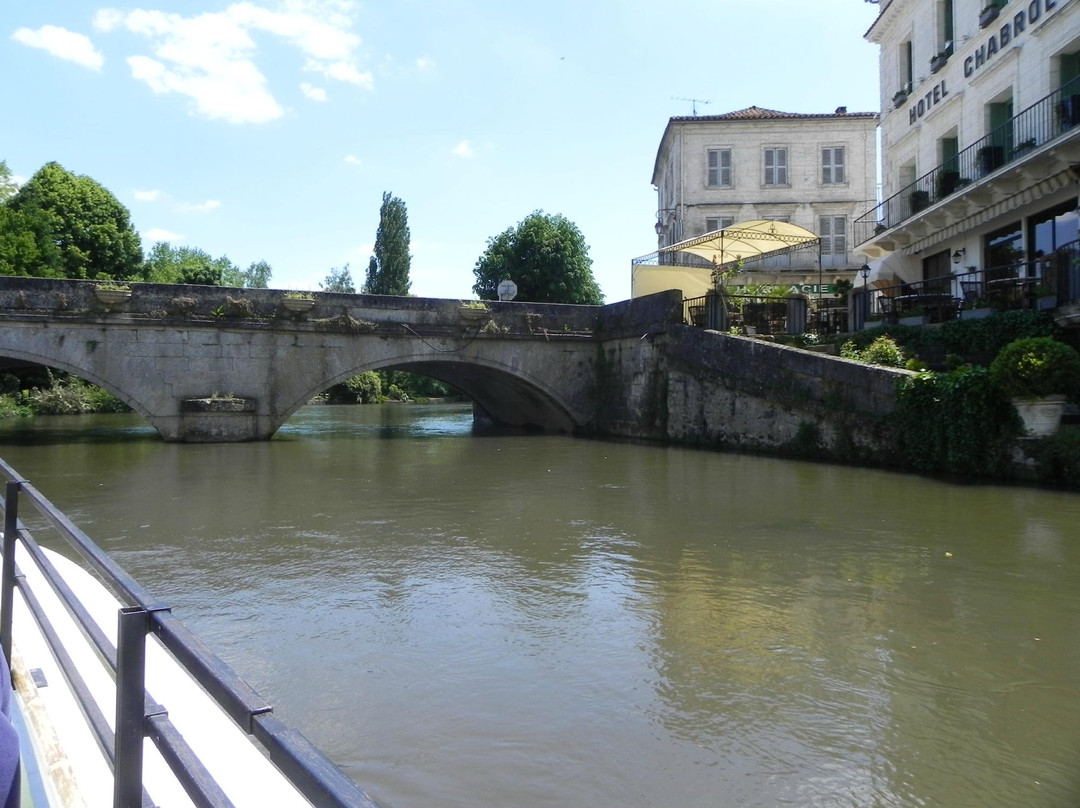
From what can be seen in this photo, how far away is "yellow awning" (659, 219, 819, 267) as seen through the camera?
67.6ft

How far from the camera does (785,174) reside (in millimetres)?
31766

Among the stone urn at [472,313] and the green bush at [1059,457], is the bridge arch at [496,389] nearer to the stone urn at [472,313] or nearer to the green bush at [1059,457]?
the stone urn at [472,313]

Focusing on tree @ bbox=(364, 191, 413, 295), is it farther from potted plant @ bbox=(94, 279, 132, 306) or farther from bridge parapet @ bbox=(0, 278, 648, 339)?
potted plant @ bbox=(94, 279, 132, 306)

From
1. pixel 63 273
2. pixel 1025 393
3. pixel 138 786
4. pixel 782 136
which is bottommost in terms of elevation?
pixel 138 786

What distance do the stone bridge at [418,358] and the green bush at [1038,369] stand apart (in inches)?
92.2

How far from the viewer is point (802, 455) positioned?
14.0 m

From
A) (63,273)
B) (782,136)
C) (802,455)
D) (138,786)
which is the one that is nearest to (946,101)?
(802,455)

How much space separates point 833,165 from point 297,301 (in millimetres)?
21817

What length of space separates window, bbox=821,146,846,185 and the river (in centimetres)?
2365

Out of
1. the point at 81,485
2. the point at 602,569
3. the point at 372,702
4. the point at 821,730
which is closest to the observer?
the point at 821,730

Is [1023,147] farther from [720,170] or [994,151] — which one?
[720,170]

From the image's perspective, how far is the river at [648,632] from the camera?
330 cm

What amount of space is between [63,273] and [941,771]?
38170 mm

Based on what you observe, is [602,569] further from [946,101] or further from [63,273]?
[63,273]
